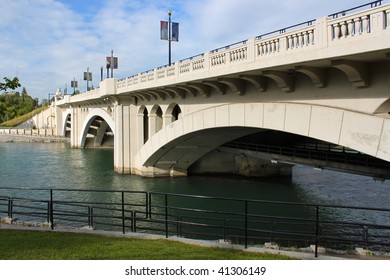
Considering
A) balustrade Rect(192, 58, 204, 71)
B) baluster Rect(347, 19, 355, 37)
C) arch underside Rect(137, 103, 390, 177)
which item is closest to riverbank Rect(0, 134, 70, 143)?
arch underside Rect(137, 103, 390, 177)

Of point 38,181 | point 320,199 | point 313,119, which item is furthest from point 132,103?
point 313,119

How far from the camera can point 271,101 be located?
15812mm

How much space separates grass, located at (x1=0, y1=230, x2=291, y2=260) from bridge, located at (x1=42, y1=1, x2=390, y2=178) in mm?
5852

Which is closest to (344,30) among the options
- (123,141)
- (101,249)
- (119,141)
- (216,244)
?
(216,244)

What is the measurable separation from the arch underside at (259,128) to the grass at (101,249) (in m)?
5.44

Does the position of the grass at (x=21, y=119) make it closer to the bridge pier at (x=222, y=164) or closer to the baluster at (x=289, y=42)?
the bridge pier at (x=222, y=164)

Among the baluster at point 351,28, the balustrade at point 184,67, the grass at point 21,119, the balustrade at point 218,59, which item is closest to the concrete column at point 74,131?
the balustrade at point 184,67

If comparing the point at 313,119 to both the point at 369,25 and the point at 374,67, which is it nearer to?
the point at 374,67

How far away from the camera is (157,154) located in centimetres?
2888

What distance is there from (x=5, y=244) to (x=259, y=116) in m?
11.2

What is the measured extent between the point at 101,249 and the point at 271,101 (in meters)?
10.1

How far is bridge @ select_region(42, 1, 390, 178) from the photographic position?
10.6 meters

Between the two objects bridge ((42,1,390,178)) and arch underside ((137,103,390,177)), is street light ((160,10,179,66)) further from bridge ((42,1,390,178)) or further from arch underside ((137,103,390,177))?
arch underside ((137,103,390,177))

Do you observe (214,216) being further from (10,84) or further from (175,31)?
(175,31)
